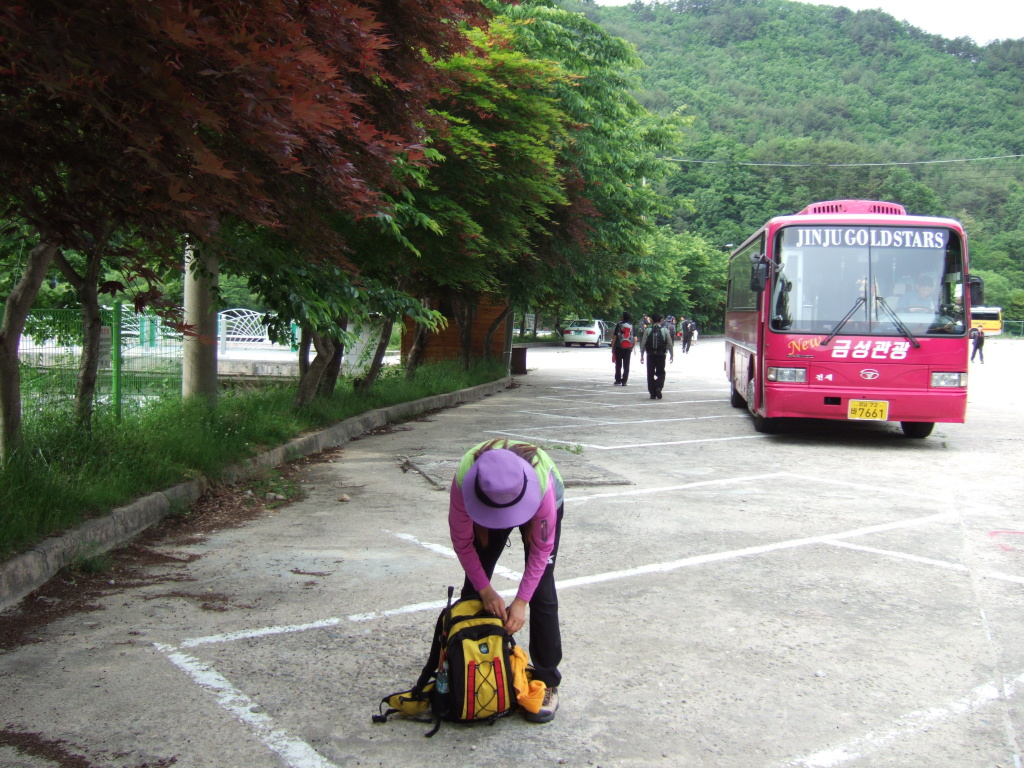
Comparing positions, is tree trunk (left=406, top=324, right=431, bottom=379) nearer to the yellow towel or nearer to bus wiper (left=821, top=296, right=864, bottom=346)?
bus wiper (left=821, top=296, right=864, bottom=346)

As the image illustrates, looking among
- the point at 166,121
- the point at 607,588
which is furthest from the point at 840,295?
the point at 166,121

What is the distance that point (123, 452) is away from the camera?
7.31m

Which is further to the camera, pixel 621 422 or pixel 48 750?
pixel 621 422

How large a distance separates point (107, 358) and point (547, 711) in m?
6.55

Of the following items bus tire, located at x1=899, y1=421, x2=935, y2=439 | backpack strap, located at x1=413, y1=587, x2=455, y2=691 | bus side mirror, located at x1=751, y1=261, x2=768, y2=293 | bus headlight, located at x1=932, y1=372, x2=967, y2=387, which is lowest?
backpack strap, located at x1=413, y1=587, x2=455, y2=691

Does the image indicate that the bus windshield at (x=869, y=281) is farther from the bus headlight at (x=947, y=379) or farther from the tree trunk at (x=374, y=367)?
the tree trunk at (x=374, y=367)

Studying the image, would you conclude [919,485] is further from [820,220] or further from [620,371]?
[620,371]

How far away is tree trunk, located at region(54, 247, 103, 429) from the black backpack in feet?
39.6

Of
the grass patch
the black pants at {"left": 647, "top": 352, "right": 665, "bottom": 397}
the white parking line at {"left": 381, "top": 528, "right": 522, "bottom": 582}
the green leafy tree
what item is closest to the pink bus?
the grass patch


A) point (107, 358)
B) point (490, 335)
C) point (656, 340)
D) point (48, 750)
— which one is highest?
point (490, 335)

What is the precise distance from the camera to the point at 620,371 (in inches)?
923

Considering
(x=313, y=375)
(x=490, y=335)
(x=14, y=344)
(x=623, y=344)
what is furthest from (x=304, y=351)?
(x=490, y=335)

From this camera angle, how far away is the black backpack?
59.7 feet

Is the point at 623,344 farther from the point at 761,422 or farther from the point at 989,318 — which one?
the point at 989,318
